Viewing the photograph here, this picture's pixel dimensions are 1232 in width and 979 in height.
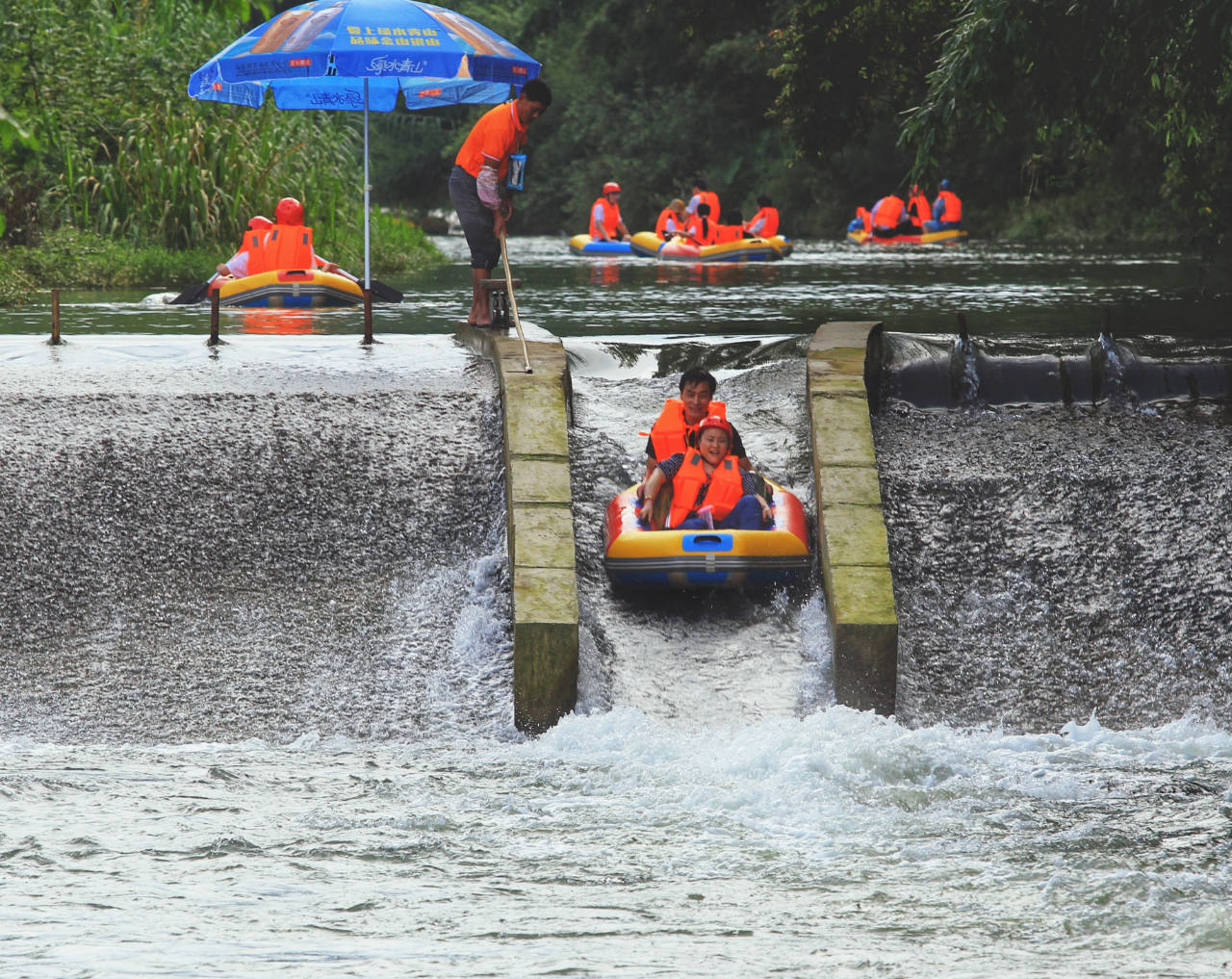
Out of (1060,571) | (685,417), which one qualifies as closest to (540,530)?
(685,417)

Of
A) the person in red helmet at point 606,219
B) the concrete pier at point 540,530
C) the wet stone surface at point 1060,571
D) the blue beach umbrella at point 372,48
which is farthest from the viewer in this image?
the person in red helmet at point 606,219

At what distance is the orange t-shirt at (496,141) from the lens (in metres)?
10.6

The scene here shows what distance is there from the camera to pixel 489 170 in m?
10.7

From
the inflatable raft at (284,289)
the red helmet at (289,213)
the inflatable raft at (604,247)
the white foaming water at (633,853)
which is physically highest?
the inflatable raft at (604,247)

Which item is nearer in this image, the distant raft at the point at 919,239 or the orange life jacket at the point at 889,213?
the distant raft at the point at 919,239

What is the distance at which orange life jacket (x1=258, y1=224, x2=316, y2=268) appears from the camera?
15.0 meters

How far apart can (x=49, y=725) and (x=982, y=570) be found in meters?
4.58

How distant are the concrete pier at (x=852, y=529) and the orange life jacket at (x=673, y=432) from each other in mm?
618

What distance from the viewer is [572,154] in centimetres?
5041

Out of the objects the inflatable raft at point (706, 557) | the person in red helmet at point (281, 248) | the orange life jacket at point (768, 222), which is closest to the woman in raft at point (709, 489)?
the inflatable raft at point (706, 557)

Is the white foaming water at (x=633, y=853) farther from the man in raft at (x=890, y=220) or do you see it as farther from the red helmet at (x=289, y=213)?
the man in raft at (x=890, y=220)

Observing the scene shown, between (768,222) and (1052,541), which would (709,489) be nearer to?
(1052,541)

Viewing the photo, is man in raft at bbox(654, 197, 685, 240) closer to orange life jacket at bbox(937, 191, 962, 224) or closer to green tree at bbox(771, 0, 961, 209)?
orange life jacket at bbox(937, 191, 962, 224)

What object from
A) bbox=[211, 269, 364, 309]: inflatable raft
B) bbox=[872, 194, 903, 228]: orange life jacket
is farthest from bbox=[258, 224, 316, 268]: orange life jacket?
bbox=[872, 194, 903, 228]: orange life jacket
